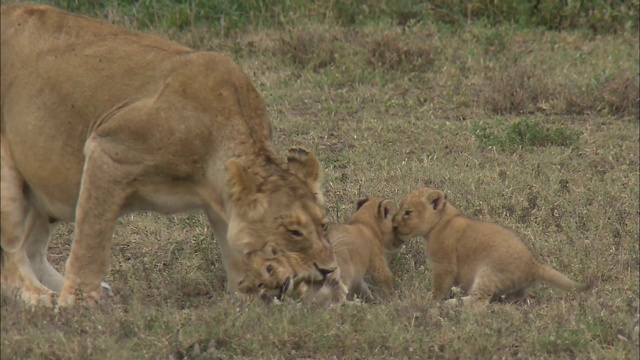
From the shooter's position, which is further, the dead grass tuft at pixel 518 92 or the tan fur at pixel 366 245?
the dead grass tuft at pixel 518 92

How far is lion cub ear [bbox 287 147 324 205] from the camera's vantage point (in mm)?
6328

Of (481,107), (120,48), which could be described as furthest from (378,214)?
(481,107)

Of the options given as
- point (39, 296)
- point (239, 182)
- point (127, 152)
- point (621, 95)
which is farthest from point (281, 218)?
point (621, 95)

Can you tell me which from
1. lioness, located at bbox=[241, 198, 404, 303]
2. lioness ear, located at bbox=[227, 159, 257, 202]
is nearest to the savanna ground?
lioness, located at bbox=[241, 198, 404, 303]

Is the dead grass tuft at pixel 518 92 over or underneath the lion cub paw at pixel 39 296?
underneath

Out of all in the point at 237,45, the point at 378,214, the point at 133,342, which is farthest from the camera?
the point at 237,45

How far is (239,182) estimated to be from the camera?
6.14 meters

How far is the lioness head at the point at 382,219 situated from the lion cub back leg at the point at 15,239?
1.91m

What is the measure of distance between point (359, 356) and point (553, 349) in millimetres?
875

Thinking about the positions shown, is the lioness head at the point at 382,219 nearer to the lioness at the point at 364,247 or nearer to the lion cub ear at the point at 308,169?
the lioness at the point at 364,247

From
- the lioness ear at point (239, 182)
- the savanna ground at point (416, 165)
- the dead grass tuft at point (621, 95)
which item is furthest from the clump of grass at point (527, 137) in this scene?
the lioness ear at point (239, 182)

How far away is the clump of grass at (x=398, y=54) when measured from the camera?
1195 centimetres

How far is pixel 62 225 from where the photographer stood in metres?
8.62

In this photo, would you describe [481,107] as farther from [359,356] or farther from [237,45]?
[359,356]
